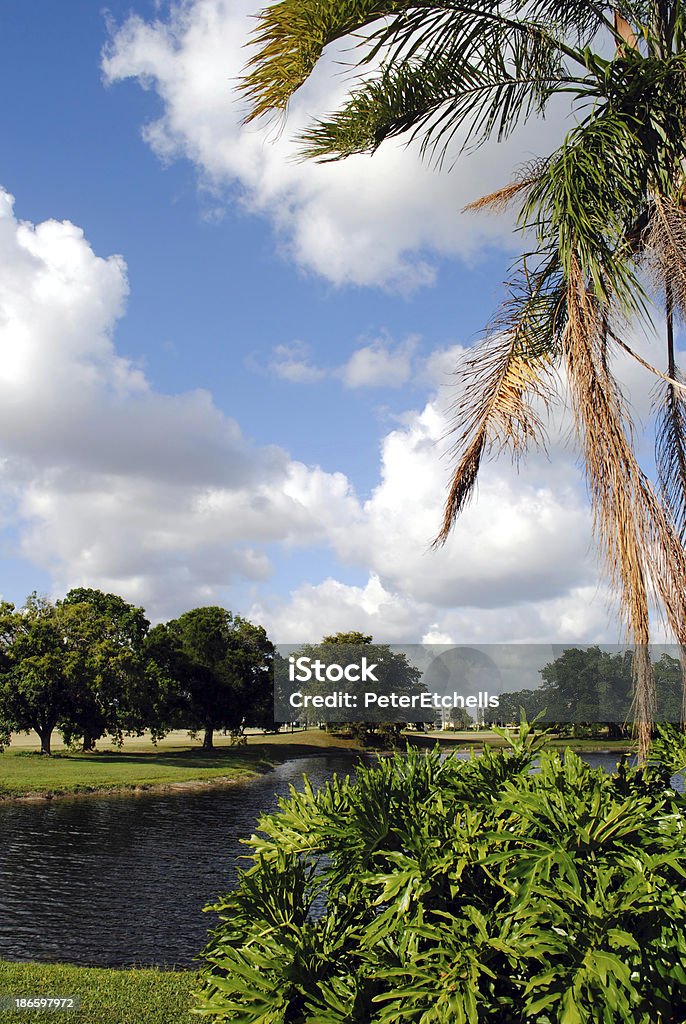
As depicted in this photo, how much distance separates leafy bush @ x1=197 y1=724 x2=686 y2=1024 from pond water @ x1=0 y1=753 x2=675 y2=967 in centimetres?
540

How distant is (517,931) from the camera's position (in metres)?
2.71

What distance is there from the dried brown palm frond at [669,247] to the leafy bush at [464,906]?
345cm

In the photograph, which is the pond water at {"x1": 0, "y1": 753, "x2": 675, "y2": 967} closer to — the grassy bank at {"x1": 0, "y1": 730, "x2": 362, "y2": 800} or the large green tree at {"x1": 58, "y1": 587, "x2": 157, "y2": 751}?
the grassy bank at {"x1": 0, "y1": 730, "x2": 362, "y2": 800}

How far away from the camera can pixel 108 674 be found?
34312mm

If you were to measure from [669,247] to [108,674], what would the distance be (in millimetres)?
32811

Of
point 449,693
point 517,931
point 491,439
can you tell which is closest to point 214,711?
point 449,693

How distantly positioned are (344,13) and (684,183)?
2.62 m

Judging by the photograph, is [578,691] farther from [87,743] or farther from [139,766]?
[87,743]

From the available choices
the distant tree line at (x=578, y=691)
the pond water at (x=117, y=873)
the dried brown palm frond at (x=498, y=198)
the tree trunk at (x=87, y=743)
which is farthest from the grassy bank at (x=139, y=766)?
the dried brown palm frond at (x=498, y=198)

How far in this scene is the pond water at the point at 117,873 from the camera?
11.6 metres

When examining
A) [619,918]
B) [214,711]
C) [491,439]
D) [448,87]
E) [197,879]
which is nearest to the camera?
[619,918]

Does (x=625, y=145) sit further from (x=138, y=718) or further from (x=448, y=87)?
(x=138, y=718)

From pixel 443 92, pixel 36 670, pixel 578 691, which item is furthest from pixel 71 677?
pixel 443 92

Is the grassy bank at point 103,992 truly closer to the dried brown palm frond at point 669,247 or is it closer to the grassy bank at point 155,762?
the dried brown palm frond at point 669,247
